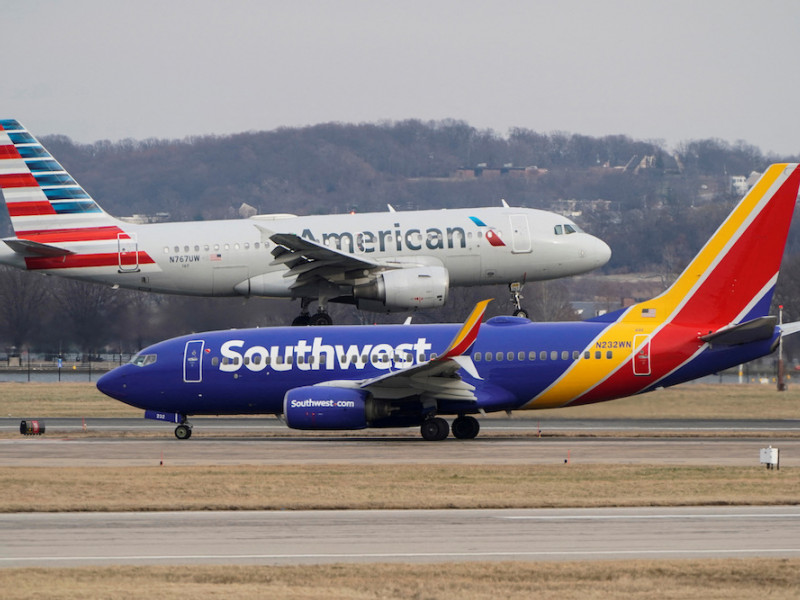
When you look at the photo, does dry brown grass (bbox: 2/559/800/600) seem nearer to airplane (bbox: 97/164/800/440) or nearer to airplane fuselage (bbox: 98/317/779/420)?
airplane (bbox: 97/164/800/440)

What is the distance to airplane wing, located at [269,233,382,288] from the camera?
142ft

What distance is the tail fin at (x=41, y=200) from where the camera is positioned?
47094 mm

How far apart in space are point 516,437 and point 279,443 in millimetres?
6761

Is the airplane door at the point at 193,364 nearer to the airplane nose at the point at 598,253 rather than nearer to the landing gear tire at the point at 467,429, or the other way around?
the landing gear tire at the point at 467,429

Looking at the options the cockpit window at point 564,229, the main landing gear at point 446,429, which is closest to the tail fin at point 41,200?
the cockpit window at point 564,229

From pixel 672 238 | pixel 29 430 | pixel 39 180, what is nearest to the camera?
pixel 29 430

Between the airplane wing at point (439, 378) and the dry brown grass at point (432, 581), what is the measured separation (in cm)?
1718

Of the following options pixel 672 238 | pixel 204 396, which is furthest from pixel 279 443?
pixel 672 238

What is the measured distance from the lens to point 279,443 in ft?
119

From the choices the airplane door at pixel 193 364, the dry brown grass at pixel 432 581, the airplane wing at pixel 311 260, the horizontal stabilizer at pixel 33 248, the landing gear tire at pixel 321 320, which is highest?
the horizontal stabilizer at pixel 33 248

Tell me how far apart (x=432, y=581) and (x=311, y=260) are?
28.9 m

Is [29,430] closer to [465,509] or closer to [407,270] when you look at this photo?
[407,270]

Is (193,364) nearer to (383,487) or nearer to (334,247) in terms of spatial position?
(334,247)

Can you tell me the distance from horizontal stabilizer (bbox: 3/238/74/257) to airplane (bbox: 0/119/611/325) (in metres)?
0.03
